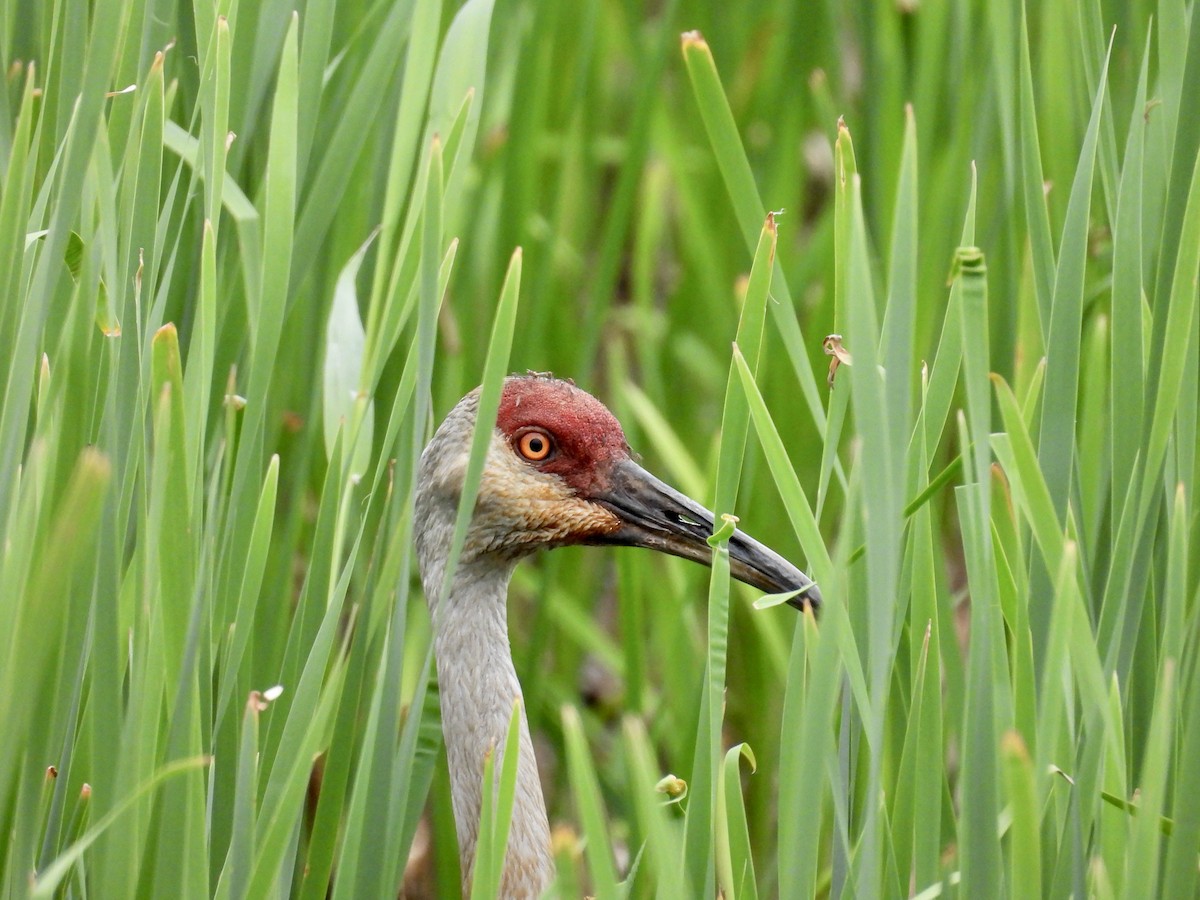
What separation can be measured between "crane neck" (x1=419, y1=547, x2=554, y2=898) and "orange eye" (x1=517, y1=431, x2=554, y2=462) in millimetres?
161

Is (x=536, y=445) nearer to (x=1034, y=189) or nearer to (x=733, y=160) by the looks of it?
(x=733, y=160)

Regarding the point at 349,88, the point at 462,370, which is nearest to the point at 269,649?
the point at 349,88

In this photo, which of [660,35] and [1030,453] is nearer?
[1030,453]

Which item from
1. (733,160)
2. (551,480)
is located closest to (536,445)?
(551,480)

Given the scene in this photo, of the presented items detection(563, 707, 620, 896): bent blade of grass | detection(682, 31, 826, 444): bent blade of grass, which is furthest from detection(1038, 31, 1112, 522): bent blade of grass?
detection(563, 707, 620, 896): bent blade of grass

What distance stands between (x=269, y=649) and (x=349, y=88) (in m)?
0.76

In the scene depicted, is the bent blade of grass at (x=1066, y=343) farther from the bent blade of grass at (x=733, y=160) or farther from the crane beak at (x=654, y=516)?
the crane beak at (x=654, y=516)

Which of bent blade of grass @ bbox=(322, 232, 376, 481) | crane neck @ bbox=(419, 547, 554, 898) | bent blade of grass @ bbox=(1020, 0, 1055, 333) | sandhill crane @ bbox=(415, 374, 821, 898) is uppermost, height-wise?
bent blade of grass @ bbox=(1020, 0, 1055, 333)

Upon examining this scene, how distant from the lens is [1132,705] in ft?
4.15

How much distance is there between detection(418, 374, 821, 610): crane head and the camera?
1.74 m

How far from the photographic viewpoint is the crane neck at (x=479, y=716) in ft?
5.31

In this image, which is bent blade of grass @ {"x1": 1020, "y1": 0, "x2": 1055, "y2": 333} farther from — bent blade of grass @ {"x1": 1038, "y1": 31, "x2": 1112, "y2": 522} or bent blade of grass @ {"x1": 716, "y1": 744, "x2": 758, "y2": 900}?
bent blade of grass @ {"x1": 716, "y1": 744, "x2": 758, "y2": 900}

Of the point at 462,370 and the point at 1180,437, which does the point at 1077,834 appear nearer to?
the point at 1180,437

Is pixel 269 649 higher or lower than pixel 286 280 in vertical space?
lower
